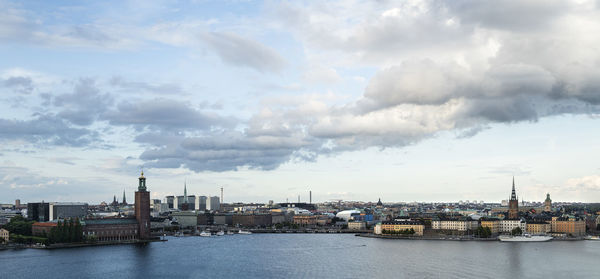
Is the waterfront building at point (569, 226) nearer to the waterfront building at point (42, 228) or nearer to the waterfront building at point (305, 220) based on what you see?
the waterfront building at point (305, 220)

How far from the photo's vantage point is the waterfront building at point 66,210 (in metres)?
130

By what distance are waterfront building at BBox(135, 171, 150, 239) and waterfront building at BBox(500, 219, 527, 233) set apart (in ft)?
200

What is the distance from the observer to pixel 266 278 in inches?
1966

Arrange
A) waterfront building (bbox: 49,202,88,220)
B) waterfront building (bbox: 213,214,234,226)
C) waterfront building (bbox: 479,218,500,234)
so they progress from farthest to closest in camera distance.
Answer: waterfront building (bbox: 213,214,234,226)
waterfront building (bbox: 49,202,88,220)
waterfront building (bbox: 479,218,500,234)

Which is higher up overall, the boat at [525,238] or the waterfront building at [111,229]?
the waterfront building at [111,229]

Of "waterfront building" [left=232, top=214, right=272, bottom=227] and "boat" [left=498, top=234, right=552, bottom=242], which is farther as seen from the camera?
"waterfront building" [left=232, top=214, right=272, bottom=227]

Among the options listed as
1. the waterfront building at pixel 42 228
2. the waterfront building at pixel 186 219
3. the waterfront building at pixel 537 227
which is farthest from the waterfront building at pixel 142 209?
the waterfront building at pixel 537 227

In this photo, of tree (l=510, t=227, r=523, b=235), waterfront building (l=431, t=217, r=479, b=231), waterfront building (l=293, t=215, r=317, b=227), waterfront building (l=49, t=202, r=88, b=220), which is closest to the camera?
tree (l=510, t=227, r=523, b=235)

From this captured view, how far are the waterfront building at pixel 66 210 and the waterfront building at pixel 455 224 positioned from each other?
69.5m

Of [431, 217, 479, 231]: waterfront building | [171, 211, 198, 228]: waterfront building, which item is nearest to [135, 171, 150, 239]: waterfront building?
[431, 217, 479, 231]: waterfront building

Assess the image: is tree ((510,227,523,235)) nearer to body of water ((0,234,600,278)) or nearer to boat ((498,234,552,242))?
boat ((498,234,552,242))

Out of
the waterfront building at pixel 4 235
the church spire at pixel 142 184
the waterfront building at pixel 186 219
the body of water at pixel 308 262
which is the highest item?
the church spire at pixel 142 184

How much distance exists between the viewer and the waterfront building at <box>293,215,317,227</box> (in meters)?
167

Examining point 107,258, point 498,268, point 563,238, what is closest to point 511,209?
point 563,238
